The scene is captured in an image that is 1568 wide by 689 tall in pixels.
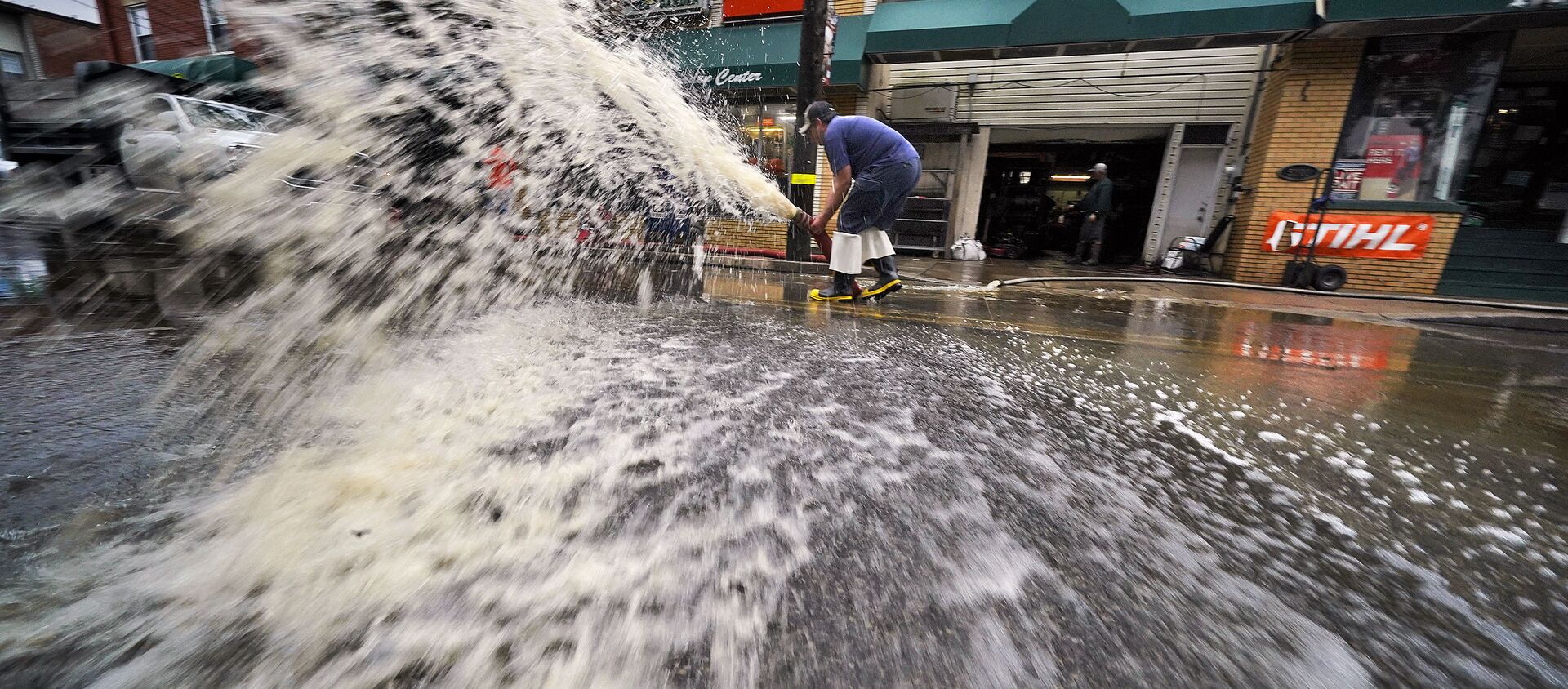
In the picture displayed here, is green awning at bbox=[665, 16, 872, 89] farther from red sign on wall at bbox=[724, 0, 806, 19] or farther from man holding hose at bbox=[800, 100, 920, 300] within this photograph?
man holding hose at bbox=[800, 100, 920, 300]

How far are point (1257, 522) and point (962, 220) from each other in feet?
33.3

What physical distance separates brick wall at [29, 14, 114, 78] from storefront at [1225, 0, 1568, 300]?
23805mm

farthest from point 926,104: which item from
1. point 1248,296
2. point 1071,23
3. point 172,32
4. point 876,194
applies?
point 172,32

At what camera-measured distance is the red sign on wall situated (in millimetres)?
9711

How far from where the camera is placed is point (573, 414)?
205 cm

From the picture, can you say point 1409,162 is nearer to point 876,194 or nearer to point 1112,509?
point 876,194

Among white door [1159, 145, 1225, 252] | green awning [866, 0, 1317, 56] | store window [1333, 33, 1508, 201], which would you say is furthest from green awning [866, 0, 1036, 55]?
store window [1333, 33, 1508, 201]

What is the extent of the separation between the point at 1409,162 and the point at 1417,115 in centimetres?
59

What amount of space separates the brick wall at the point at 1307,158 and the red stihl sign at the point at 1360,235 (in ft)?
0.33

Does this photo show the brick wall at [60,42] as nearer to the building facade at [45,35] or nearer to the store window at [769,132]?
the building facade at [45,35]

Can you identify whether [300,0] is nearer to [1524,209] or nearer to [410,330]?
[410,330]

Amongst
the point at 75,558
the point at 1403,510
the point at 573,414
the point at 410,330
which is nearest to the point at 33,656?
the point at 75,558

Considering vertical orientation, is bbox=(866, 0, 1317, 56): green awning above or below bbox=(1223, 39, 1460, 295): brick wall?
above

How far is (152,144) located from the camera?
8.95 m
